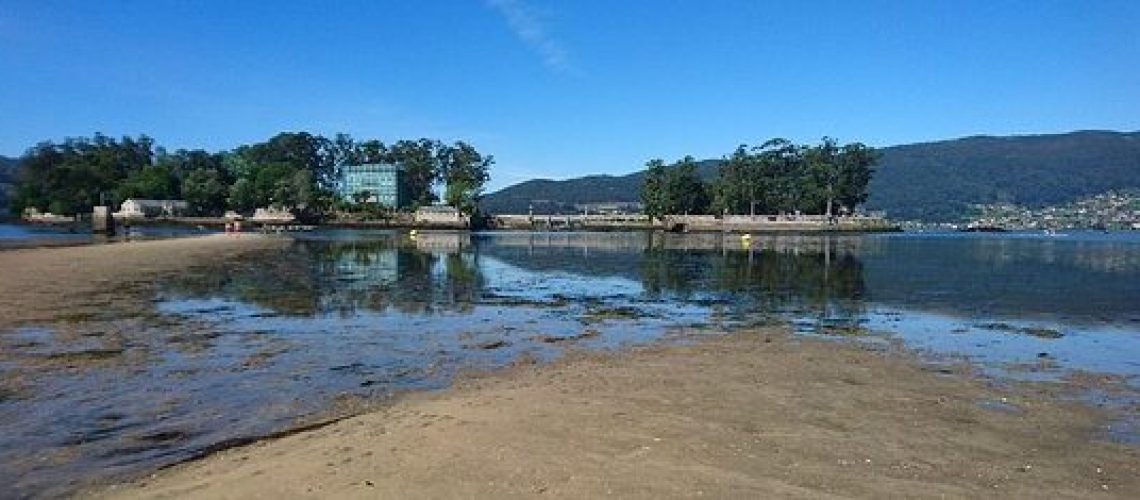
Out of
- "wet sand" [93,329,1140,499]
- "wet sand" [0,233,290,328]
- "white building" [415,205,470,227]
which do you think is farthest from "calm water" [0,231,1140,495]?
"white building" [415,205,470,227]

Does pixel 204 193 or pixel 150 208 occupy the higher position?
pixel 204 193

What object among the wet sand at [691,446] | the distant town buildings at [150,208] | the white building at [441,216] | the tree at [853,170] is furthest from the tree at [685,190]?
the wet sand at [691,446]

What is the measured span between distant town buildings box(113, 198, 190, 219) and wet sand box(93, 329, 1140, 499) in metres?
176

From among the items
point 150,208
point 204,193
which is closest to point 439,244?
point 150,208

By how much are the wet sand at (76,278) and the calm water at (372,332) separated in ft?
3.08

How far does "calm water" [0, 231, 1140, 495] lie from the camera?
11367 mm

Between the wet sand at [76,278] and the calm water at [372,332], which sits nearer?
the calm water at [372,332]

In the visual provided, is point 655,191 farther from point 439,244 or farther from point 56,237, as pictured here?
point 56,237

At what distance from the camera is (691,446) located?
31.3 feet

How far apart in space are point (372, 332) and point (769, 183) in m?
176

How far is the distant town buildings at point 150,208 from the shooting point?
16712 centimetres

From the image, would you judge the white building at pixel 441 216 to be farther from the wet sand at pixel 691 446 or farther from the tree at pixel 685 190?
the wet sand at pixel 691 446

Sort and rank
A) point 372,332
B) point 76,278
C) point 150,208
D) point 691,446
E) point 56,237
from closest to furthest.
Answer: point 691,446 → point 372,332 → point 76,278 → point 56,237 → point 150,208

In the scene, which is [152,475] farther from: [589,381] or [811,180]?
[811,180]
